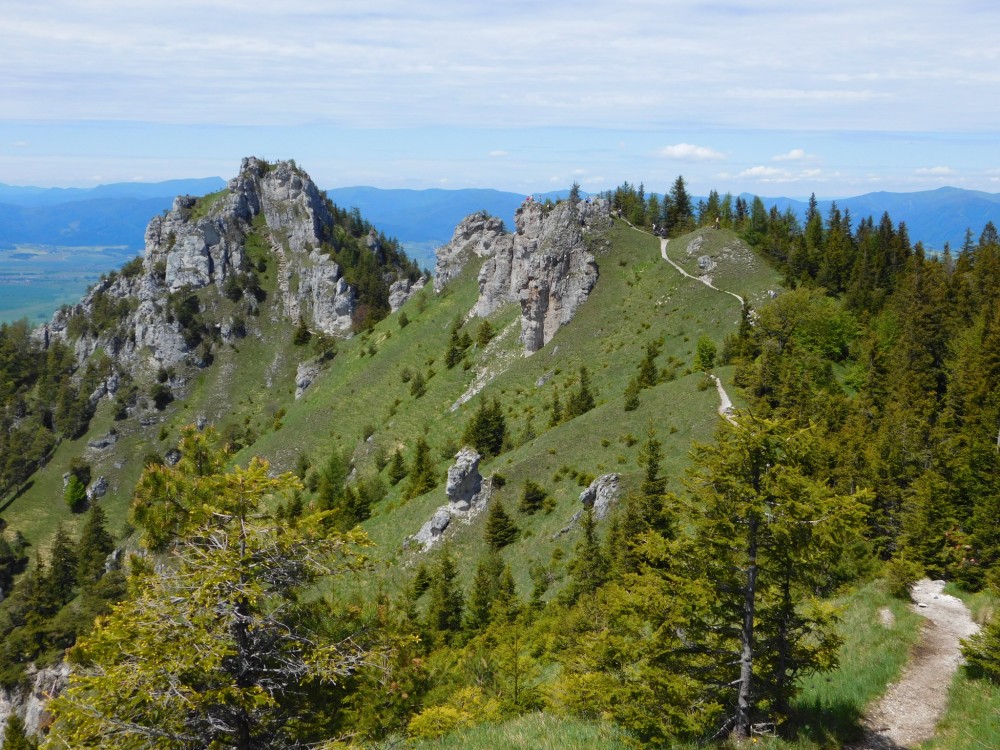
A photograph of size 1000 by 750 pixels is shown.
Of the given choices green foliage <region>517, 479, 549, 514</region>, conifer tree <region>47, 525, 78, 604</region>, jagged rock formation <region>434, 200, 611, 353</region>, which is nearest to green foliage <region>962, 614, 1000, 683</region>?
green foliage <region>517, 479, 549, 514</region>

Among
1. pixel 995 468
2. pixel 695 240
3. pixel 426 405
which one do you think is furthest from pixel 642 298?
pixel 995 468

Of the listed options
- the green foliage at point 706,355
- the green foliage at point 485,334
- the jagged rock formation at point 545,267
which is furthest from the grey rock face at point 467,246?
the green foliage at point 706,355

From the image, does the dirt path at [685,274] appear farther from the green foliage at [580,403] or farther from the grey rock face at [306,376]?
the grey rock face at [306,376]

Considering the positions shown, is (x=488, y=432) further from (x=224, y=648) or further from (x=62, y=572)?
(x=62, y=572)

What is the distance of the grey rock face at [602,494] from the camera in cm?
5241

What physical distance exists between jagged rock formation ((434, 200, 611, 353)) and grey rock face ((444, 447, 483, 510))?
43441 mm

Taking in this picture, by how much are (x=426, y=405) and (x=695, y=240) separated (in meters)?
50.8

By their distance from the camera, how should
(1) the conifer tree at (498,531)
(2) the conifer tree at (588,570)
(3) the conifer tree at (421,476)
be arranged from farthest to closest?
(3) the conifer tree at (421,476)
(1) the conifer tree at (498,531)
(2) the conifer tree at (588,570)

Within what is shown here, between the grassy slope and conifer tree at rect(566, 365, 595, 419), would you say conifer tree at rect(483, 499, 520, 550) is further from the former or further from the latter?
conifer tree at rect(566, 365, 595, 419)

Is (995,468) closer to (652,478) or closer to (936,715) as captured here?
(652,478)

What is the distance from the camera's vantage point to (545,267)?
342 feet

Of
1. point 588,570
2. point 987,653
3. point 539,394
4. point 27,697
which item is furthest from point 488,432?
point 27,697

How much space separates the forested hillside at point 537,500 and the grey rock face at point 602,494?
0.87ft

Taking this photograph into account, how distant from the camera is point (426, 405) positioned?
104 metres
